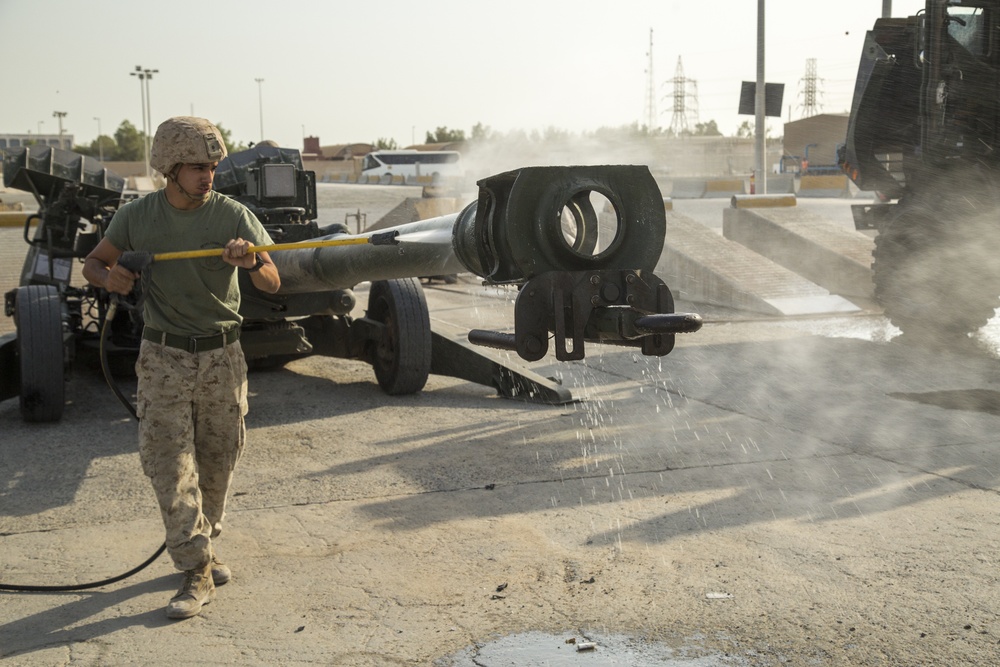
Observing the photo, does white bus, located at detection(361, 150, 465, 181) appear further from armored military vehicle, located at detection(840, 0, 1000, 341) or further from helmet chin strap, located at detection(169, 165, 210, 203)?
helmet chin strap, located at detection(169, 165, 210, 203)

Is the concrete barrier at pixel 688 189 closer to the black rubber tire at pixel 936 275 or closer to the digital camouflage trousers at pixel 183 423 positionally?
the black rubber tire at pixel 936 275

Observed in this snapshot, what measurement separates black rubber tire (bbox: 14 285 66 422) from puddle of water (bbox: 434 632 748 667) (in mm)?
4480

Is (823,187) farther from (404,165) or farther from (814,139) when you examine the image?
(404,165)

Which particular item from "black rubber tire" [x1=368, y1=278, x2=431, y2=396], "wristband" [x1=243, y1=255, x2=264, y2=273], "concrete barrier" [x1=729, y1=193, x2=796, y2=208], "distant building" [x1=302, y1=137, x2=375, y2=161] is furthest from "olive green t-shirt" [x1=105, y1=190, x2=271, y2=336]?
"distant building" [x1=302, y1=137, x2=375, y2=161]

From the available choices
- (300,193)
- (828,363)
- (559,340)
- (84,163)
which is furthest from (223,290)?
(828,363)

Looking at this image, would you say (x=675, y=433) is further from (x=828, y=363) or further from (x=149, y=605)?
(x=149, y=605)

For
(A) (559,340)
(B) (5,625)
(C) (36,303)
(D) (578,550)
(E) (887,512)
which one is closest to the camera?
(A) (559,340)

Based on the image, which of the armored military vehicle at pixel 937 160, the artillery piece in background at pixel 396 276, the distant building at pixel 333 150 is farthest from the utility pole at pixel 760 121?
the distant building at pixel 333 150

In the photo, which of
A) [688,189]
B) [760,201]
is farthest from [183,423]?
[688,189]

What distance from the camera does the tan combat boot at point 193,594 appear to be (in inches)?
160

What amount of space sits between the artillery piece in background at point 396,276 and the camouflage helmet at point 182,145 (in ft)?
1.42

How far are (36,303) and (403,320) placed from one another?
241 centimetres

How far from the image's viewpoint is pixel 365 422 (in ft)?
24.3

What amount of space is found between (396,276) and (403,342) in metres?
3.28
